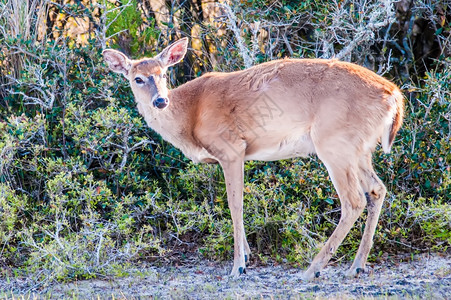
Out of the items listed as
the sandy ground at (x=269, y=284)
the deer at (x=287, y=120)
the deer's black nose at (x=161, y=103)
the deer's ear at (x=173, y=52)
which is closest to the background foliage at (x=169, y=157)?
the sandy ground at (x=269, y=284)

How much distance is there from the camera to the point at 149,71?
714 cm

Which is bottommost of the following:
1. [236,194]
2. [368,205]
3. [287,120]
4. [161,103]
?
[368,205]

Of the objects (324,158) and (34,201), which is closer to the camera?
(324,158)

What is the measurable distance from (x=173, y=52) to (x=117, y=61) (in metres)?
0.65

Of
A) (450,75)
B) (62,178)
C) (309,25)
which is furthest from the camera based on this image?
(309,25)

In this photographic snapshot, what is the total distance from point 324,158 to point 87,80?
11.7ft

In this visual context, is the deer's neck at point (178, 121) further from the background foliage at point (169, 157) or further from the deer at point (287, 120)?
the background foliage at point (169, 157)

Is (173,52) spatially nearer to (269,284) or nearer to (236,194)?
(236,194)

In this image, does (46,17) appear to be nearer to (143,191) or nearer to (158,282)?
(143,191)

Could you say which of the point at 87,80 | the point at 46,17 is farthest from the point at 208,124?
the point at 46,17

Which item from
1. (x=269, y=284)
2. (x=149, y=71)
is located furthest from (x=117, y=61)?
(x=269, y=284)

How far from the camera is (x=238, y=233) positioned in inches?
261

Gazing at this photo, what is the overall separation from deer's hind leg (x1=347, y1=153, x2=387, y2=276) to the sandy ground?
0.47 ft

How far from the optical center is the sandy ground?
560cm
